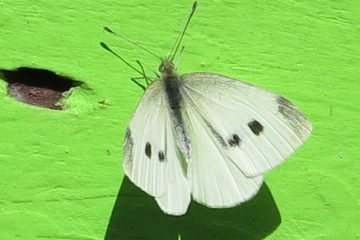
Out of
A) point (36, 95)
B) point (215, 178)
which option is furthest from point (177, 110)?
point (36, 95)

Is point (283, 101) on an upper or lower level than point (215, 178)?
upper

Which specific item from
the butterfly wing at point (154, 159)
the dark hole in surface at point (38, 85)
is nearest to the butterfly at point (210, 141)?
the butterfly wing at point (154, 159)

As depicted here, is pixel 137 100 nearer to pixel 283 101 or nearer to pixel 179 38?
pixel 179 38

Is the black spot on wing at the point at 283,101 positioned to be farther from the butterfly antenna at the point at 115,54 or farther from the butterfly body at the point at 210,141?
the butterfly antenna at the point at 115,54

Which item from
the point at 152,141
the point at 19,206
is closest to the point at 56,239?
the point at 19,206

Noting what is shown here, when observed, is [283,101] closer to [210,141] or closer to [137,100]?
[210,141]

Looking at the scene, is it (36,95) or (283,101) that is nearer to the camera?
(283,101)
